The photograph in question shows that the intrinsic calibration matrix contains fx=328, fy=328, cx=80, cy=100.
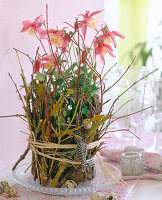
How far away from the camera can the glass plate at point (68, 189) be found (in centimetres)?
68

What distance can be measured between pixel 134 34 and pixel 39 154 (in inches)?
117

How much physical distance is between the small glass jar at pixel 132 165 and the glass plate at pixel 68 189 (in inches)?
1.9

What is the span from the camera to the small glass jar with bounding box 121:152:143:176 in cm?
84

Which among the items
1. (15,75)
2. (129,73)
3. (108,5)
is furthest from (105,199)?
(108,5)

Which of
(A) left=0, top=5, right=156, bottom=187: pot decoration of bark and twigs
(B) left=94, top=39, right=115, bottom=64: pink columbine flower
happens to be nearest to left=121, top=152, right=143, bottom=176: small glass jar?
(A) left=0, top=5, right=156, bottom=187: pot decoration of bark and twigs

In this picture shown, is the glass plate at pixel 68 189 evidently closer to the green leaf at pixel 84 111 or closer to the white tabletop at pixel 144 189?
the white tabletop at pixel 144 189

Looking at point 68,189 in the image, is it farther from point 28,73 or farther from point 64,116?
point 28,73

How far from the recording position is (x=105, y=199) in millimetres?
651

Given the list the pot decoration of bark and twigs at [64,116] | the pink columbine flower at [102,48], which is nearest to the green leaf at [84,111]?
the pot decoration of bark and twigs at [64,116]

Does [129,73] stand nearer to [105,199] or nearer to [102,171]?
[102,171]

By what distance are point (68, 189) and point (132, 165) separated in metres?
0.23

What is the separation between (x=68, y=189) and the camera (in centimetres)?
68

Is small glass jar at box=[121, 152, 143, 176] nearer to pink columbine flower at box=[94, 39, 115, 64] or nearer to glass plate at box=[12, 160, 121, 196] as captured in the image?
glass plate at box=[12, 160, 121, 196]

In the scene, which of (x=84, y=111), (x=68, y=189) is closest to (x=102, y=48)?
(x=84, y=111)
